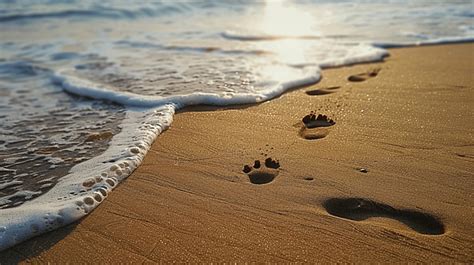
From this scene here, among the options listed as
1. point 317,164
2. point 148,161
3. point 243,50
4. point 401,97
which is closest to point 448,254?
point 317,164

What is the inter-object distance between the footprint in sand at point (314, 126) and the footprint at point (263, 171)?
53cm

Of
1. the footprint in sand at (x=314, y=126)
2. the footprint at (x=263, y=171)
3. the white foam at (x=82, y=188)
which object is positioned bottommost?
the white foam at (x=82, y=188)

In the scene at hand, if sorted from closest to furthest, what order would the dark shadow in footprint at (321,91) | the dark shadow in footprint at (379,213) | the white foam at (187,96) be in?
the dark shadow in footprint at (379,213) < the white foam at (187,96) < the dark shadow in footprint at (321,91)

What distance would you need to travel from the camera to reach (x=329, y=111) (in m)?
3.67

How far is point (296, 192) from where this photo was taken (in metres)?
2.49

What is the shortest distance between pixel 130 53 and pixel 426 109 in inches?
171

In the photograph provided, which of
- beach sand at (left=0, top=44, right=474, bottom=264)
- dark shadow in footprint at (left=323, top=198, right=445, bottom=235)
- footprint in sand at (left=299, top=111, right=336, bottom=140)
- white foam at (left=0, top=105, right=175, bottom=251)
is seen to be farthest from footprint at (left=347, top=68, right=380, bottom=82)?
dark shadow in footprint at (left=323, top=198, right=445, bottom=235)

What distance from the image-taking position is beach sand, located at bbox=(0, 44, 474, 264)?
6.68 feet

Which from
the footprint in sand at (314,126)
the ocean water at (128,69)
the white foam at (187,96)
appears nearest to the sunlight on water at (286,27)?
the ocean water at (128,69)

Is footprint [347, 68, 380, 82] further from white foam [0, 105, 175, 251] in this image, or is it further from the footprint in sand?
white foam [0, 105, 175, 251]

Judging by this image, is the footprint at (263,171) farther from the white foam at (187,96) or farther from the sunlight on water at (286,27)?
the sunlight on water at (286,27)

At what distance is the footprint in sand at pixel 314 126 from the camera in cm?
324

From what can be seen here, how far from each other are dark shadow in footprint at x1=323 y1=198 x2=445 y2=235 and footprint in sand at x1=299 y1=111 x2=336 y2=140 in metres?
0.91

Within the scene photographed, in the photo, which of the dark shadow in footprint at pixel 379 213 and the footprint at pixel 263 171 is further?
the footprint at pixel 263 171
